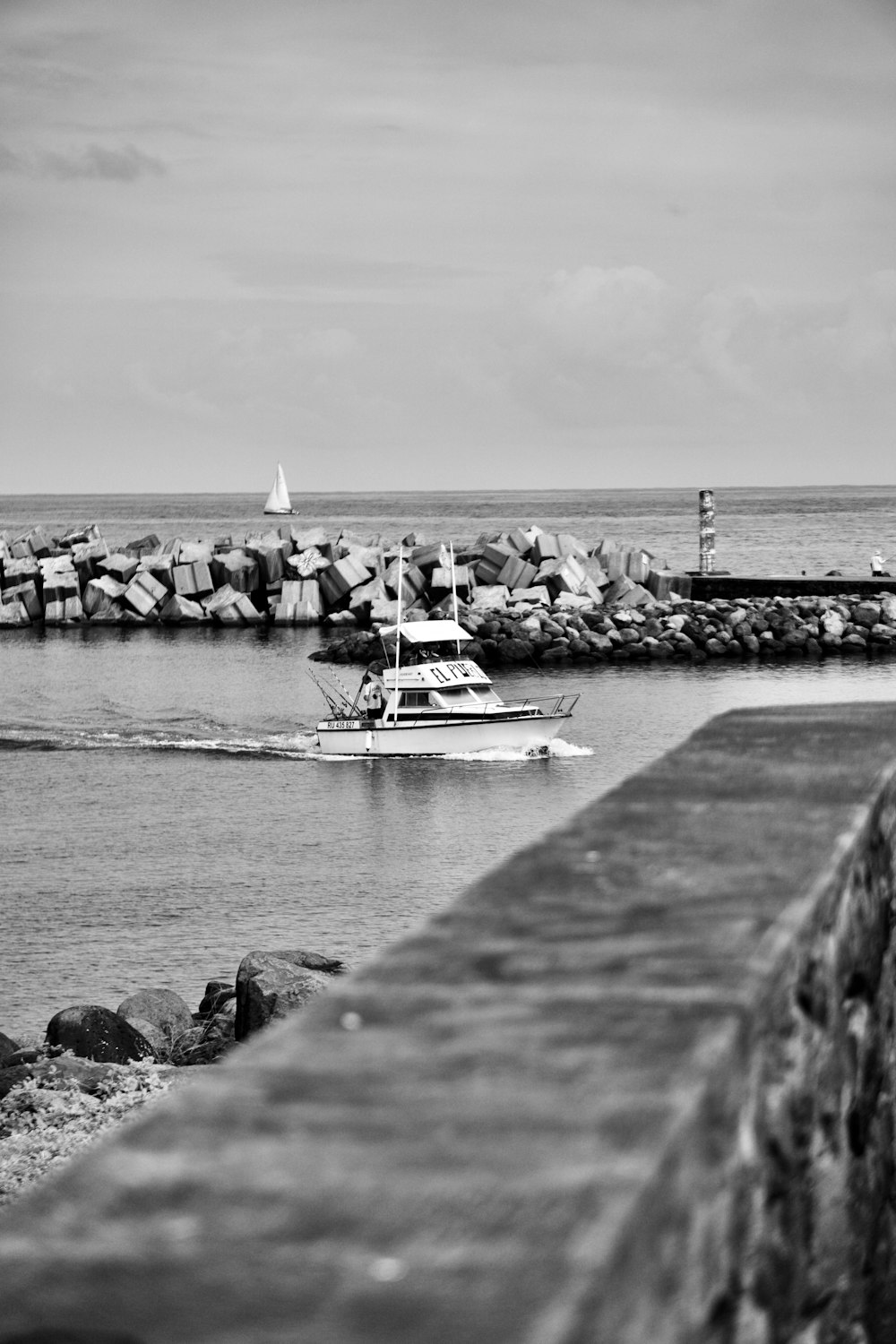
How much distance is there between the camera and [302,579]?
187ft

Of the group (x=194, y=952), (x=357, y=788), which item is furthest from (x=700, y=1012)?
(x=357, y=788)

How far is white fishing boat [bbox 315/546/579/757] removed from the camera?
98.7 feet

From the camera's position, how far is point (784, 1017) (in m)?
1.90

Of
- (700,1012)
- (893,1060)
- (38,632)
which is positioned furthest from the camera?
(38,632)

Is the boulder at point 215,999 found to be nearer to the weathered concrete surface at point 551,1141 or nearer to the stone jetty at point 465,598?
the weathered concrete surface at point 551,1141

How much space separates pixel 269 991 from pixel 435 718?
21767 mm

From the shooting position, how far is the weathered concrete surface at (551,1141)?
1082mm

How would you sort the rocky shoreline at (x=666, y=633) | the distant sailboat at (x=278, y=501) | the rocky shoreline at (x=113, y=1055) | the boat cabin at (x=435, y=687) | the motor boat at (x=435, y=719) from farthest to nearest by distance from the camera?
1. the distant sailboat at (x=278, y=501)
2. the rocky shoreline at (x=666, y=633)
3. the boat cabin at (x=435, y=687)
4. the motor boat at (x=435, y=719)
5. the rocky shoreline at (x=113, y=1055)

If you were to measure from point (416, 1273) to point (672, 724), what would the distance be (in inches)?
1238

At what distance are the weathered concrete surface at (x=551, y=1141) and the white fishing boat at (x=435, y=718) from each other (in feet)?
90.6

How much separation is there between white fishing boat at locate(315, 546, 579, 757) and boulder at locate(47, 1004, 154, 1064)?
2074 centimetres

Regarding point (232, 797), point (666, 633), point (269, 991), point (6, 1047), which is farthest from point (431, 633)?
point (269, 991)

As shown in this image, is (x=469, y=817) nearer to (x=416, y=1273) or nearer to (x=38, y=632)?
(x=416, y=1273)

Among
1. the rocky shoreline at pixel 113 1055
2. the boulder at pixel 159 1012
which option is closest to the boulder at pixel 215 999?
the rocky shoreline at pixel 113 1055
